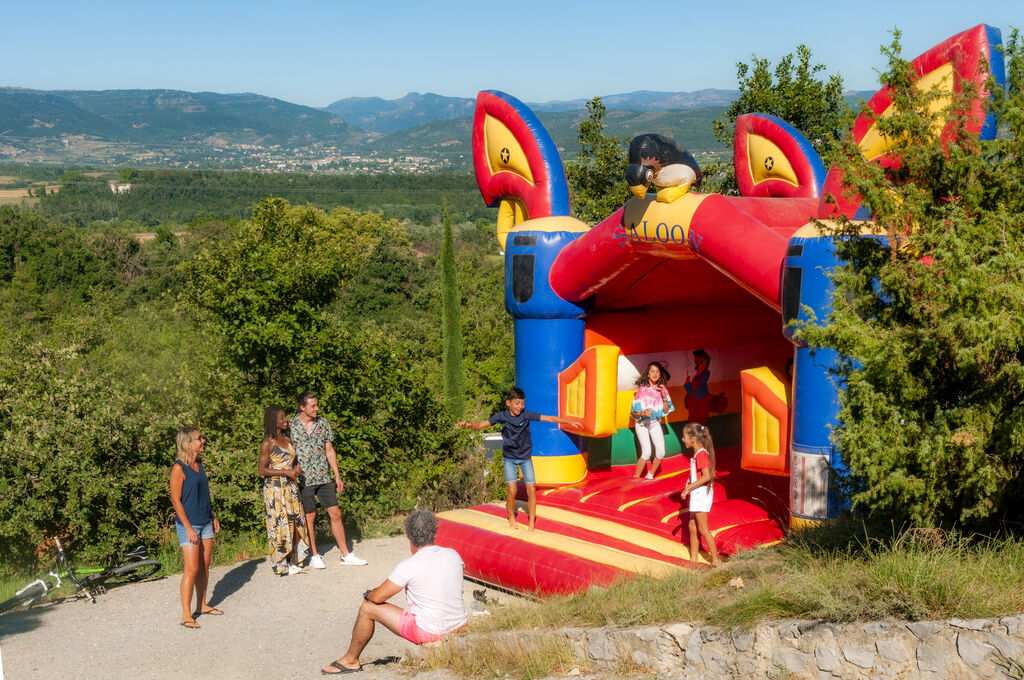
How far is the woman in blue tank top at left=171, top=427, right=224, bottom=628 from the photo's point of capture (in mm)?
6355

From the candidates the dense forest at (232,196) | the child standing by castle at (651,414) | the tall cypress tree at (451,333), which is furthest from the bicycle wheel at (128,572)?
the dense forest at (232,196)

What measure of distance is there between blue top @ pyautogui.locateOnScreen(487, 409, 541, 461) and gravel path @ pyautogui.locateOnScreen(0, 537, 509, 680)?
1.07 metres

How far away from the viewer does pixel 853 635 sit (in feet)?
13.4

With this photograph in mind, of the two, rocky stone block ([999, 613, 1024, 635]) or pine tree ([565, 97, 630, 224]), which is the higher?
pine tree ([565, 97, 630, 224])

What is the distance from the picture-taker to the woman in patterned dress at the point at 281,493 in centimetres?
733

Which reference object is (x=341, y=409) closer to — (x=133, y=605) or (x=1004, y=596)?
(x=133, y=605)

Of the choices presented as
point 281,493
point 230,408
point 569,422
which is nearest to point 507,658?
point 281,493

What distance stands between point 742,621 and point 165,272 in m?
→ 45.6

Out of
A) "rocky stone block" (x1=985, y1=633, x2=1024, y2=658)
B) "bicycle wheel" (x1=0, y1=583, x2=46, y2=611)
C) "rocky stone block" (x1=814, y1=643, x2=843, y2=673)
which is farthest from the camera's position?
"bicycle wheel" (x1=0, y1=583, x2=46, y2=611)

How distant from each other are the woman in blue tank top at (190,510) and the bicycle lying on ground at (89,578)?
112 centimetres

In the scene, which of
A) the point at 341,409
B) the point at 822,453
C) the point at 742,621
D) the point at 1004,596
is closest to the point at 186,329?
the point at 341,409

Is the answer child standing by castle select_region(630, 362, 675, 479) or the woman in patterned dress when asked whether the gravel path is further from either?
child standing by castle select_region(630, 362, 675, 479)

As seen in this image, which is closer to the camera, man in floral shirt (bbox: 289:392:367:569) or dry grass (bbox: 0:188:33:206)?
man in floral shirt (bbox: 289:392:367:569)

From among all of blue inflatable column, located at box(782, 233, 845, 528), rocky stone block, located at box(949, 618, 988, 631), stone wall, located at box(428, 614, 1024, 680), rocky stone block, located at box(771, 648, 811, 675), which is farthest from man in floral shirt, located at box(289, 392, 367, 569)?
rocky stone block, located at box(949, 618, 988, 631)
